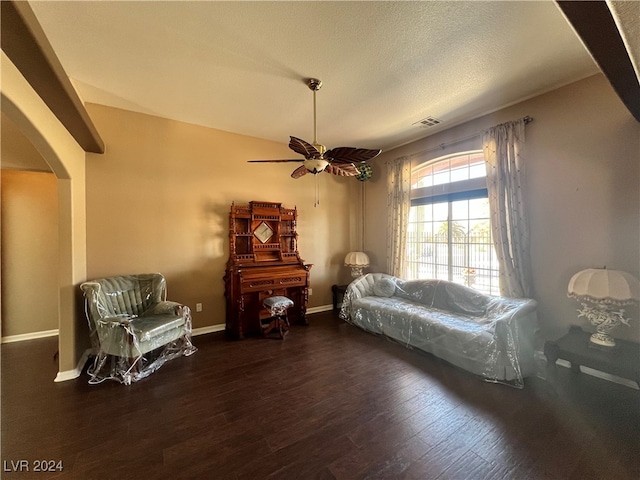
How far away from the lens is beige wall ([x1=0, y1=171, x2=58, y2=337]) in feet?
11.4

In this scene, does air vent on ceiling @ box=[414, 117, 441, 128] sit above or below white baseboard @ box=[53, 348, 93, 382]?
above

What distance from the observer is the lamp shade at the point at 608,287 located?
82.0 inches

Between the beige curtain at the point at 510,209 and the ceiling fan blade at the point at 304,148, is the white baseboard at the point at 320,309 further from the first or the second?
the ceiling fan blade at the point at 304,148

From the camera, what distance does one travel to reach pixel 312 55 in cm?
→ 223

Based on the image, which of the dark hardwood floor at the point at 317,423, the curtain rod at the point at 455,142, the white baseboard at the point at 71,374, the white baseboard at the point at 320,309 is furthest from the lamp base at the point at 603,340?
the white baseboard at the point at 71,374

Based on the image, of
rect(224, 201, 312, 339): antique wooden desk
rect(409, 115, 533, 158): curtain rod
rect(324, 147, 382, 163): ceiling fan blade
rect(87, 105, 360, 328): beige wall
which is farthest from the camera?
rect(224, 201, 312, 339): antique wooden desk

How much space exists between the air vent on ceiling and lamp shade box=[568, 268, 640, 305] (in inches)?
97.5

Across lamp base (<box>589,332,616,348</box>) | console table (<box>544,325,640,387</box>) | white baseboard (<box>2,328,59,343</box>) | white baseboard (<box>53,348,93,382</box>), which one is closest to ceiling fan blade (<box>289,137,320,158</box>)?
console table (<box>544,325,640,387</box>)

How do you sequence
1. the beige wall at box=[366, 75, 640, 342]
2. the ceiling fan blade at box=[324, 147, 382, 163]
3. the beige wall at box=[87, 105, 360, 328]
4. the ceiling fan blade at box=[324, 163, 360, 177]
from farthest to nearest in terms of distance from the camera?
the beige wall at box=[87, 105, 360, 328]
the ceiling fan blade at box=[324, 163, 360, 177]
the ceiling fan blade at box=[324, 147, 382, 163]
the beige wall at box=[366, 75, 640, 342]

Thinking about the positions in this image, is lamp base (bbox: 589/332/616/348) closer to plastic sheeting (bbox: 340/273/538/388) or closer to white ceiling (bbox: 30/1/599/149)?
plastic sheeting (bbox: 340/273/538/388)

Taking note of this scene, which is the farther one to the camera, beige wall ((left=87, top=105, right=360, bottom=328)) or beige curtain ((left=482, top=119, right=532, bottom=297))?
beige wall ((left=87, top=105, right=360, bottom=328))

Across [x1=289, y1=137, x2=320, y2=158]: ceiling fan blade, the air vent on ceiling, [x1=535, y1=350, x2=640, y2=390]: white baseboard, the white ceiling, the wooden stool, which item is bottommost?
[x1=535, y1=350, x2=640, y2=390]: white baseboard

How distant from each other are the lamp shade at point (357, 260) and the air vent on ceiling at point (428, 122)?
91.7 inches

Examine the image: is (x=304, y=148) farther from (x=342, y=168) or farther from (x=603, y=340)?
(x=603, y=340)
